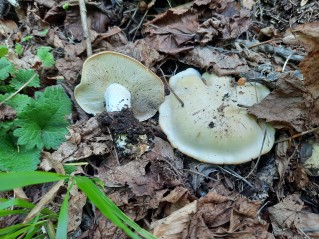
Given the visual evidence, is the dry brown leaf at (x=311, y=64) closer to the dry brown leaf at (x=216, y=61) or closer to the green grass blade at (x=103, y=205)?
the dry brown leaf at (x=216, y=61)

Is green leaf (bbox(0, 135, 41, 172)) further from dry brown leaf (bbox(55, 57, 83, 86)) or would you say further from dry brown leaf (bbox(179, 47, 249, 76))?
dry brown leaf (bbox(179, 47, 249, 76))

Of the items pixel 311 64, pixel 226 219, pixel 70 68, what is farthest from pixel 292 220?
pixel 70 68

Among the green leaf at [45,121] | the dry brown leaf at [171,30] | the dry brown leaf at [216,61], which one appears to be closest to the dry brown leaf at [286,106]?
the dry brown leaf at [216,61]

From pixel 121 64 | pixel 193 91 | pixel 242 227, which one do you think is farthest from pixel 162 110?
pixel 242 227

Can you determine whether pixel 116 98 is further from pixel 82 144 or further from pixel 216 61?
pixel 216 61

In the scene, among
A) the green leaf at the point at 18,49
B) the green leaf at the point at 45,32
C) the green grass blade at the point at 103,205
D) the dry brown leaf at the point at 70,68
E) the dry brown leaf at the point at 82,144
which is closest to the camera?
the green grass blade at the point at 103,205

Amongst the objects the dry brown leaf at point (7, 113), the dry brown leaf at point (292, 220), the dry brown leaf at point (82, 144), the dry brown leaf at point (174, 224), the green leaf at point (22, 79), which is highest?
the green leaf at point (22, 79)

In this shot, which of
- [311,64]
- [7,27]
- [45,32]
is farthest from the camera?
[7,27]
